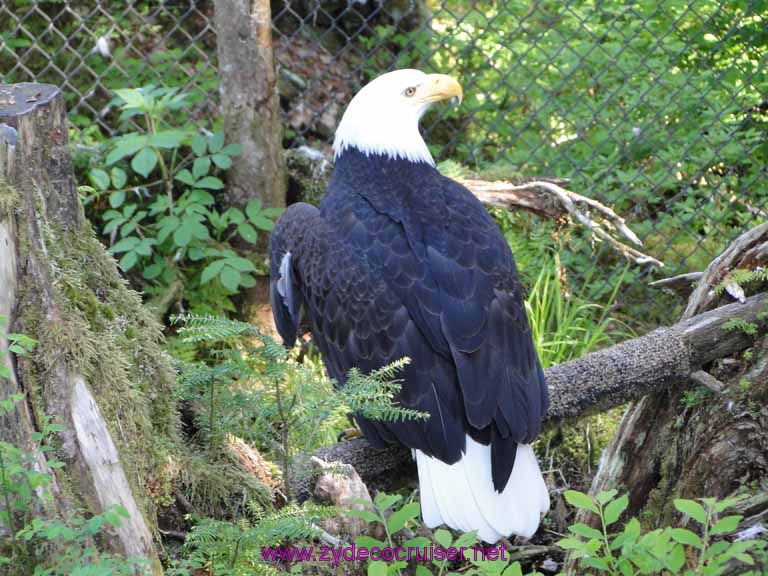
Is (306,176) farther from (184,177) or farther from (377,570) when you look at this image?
(377,570)

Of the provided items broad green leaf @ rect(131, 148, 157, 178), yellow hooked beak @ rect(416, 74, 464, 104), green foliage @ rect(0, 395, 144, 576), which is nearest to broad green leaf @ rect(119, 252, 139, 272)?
broad green leaf @ rect(131, 148, 157, 178)

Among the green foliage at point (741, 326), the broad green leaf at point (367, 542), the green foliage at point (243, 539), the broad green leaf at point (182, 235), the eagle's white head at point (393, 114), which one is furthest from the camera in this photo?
the broad green leaf at point (182, 235)

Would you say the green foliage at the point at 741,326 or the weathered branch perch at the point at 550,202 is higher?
the green foliage at the point at 741,326

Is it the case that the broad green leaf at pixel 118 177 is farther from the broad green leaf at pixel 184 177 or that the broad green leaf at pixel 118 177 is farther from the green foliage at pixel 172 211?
the broad green leaf at pixel 184 177

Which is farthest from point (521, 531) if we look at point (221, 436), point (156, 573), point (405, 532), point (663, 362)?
point (156, 573)

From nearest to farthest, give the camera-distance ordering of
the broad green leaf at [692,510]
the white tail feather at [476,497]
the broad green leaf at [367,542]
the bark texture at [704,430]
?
1. the broad green leaf at [692,510]
2. the broad green leaf at [367,542]
3. the white tail feather at [476,497]
4. the bark texture at [704,430]

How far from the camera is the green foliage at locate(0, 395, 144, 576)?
194 cm

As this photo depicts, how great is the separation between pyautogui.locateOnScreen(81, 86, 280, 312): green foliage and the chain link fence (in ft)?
1.73

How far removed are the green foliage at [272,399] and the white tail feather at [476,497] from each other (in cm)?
42

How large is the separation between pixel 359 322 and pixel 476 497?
73cm

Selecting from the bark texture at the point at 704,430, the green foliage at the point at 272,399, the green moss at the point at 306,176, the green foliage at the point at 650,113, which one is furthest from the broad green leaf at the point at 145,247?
the bark texture at the point at 704,430

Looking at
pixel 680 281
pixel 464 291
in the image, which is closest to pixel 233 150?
pixel 464 291

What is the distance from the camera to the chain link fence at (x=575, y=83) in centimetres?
552

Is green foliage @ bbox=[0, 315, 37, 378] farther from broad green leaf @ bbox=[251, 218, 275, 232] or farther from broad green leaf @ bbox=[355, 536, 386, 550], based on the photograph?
broad green leaf @ bbox=[251, 218, 275, 232]
